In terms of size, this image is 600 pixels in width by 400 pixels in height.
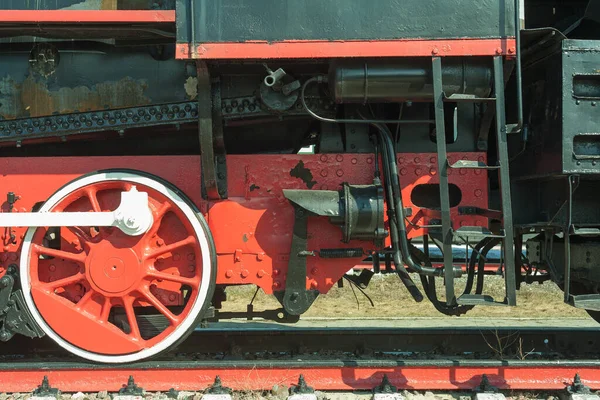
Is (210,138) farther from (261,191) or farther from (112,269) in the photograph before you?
(112,269)

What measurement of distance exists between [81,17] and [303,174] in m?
1.90

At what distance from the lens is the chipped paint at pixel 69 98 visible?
4.84 metres

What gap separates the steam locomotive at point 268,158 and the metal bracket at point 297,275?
17mm

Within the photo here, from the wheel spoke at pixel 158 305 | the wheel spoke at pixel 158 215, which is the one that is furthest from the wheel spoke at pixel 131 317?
the wheel spoke at pixel 158 215

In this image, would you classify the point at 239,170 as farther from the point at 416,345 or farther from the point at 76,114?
the point at 416,345

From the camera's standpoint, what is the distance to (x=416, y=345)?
18.8ft

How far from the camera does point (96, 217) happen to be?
175 inches

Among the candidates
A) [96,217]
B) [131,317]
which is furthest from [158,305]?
[96,217]

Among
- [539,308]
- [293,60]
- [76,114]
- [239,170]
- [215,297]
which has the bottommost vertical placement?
[539,308]

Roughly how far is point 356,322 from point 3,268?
13.5ft

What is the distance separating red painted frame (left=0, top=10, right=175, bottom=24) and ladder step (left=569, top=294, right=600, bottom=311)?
134 inches

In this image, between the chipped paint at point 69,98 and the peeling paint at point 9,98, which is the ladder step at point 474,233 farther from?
the peeling paint at point 9,98

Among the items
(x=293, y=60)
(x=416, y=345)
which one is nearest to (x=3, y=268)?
(x=293, y=60)

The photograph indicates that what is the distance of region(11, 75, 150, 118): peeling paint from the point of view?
4840mm
